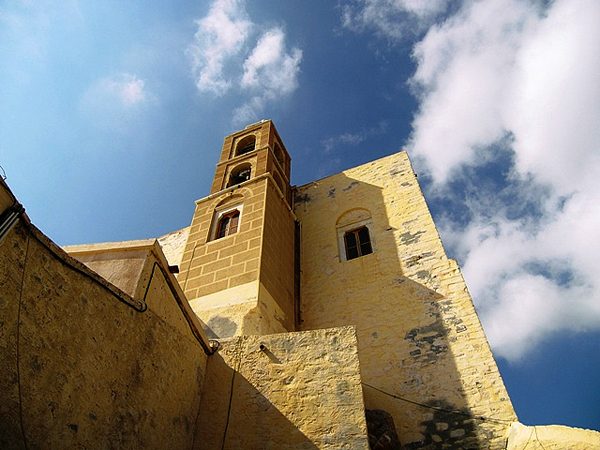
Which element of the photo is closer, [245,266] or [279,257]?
[245,266]

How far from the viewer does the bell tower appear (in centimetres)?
728

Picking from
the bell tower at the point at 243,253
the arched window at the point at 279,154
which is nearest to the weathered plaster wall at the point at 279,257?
the bell tower at the point at 243,253

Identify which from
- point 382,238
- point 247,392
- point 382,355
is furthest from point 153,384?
point 382,238

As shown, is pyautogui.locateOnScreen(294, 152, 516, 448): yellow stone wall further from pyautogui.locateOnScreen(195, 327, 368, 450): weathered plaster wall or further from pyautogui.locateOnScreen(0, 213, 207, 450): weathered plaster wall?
pyautogui.locateOnScreen(0, 213, 207, 450): weathered plaster wall

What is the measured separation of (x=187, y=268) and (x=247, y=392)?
4.45 meters

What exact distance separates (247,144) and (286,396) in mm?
10035

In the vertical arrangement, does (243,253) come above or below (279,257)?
below

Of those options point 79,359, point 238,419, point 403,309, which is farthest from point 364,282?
point 79,359

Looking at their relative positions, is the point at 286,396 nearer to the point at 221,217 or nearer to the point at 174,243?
the point at 221,217

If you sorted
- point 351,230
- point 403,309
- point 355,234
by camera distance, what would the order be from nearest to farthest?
point 403,309, point 355,234, point 351,230

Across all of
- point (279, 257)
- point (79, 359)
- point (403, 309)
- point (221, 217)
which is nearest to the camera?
point (79, 359)

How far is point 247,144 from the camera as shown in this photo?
13391 mm

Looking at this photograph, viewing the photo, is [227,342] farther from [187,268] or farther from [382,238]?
[382,238]

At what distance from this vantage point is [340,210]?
38.3ft
